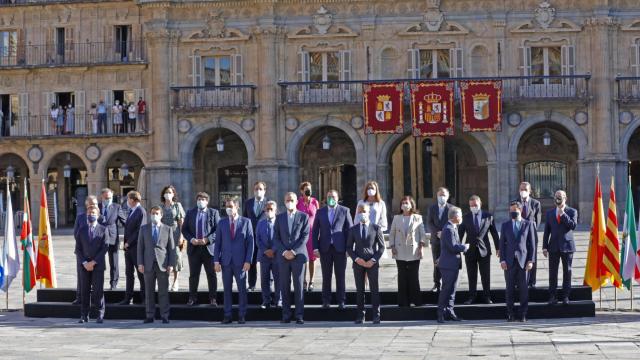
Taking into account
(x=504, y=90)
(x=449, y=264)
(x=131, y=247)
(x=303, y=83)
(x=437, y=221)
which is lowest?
(x=449, y=264)

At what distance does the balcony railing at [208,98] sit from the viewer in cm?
4353

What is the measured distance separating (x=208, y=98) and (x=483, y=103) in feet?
33.9

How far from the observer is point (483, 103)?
41.8 metres

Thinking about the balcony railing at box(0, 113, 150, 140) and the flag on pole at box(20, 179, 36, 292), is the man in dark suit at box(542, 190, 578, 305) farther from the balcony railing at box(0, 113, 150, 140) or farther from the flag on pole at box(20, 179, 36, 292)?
the balcony railing at box(0, 113, 150, 140)

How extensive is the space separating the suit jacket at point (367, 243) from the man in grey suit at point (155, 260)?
2.89m

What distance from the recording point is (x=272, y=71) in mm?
43344

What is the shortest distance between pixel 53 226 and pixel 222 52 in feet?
36.1

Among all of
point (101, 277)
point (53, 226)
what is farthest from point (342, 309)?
point (53, 226)

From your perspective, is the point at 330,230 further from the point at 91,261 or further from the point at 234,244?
the point at 91,261

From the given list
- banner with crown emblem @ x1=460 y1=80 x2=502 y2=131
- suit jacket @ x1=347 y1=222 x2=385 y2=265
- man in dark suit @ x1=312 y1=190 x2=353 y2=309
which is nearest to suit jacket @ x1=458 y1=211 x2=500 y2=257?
suit jacket @ x1=347 y1=222 x2=385 y2=265

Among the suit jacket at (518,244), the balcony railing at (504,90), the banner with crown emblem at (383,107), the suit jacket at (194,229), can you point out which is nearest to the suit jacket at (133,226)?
the suit jacket at (194,229)

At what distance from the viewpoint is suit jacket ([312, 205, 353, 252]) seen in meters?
18.8

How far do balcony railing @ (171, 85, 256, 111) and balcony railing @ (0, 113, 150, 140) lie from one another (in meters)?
1.91

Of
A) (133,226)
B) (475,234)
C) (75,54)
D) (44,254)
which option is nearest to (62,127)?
(75,54)
